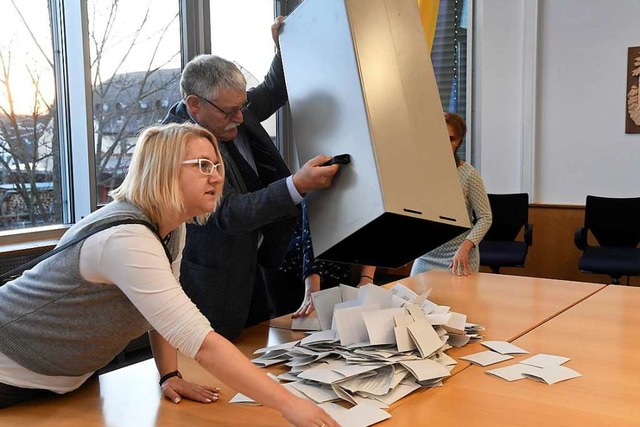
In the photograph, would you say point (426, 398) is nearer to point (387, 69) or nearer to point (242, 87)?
point (387, 69)

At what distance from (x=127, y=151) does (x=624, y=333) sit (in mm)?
3122

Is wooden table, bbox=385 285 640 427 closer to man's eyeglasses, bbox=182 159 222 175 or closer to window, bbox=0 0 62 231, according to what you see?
man's eyeglasses, bbox=182 159 222 175

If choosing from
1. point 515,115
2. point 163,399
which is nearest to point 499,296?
point 163,399

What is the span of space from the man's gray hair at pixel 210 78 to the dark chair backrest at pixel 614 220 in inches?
142

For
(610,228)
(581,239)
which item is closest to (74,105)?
(581,239)

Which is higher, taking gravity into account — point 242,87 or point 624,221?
point 242,87

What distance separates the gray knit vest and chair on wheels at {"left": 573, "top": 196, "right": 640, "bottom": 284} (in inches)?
145

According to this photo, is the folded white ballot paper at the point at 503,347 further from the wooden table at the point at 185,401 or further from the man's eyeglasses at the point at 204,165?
the man's eyeglasses at the point at 204,165

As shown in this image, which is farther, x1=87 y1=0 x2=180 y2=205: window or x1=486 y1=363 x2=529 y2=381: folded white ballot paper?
x1=87 y1=0 x2=180 y2=205: window

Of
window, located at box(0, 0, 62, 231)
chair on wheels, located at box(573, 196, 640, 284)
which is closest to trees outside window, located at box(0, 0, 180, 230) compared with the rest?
window, located at box(0, 0, 62, 231)

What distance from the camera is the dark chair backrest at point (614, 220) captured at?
15.1 ft

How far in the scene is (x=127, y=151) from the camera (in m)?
4.07

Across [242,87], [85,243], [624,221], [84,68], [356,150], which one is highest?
[84,68]

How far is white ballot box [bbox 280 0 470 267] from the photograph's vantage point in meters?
1.45
